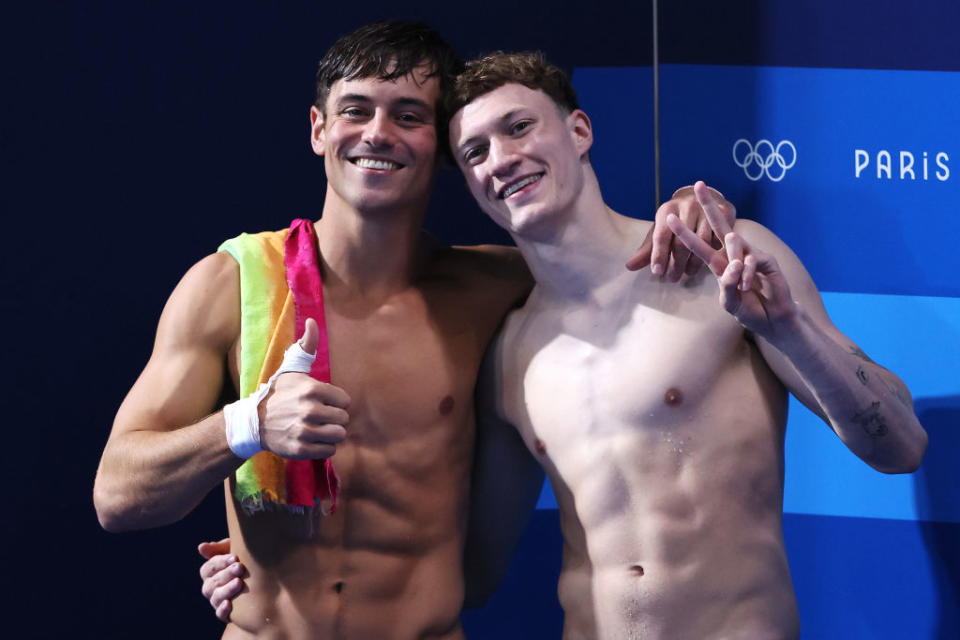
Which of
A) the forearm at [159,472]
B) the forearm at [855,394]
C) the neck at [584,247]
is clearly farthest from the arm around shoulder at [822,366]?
the forearm at [159,472]

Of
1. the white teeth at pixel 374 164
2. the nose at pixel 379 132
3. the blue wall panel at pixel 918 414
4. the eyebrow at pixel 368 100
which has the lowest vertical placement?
the blue wall panel at pixel 918 414

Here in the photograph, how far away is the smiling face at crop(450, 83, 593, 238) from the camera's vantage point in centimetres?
208

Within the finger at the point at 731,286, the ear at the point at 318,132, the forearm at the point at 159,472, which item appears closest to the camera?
the finger at the point at 731,286

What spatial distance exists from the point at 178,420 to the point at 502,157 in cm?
71

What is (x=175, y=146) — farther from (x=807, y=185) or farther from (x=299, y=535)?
(x=807, y=185)

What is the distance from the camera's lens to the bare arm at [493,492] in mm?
2273

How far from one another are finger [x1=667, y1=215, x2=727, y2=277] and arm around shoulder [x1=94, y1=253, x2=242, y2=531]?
76 centimetres

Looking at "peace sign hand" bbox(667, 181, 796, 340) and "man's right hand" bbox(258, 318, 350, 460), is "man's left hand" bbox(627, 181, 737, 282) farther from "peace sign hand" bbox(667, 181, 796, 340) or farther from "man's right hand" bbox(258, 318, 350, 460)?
"man's right hand" bbox(258, 318, 350, 460)

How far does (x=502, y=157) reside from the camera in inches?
81.7

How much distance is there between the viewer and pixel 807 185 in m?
2.39

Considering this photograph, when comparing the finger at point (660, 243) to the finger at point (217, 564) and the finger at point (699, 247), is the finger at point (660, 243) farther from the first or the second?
the finger at point (217, 564)

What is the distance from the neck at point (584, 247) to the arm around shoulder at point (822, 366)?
0.72 feet

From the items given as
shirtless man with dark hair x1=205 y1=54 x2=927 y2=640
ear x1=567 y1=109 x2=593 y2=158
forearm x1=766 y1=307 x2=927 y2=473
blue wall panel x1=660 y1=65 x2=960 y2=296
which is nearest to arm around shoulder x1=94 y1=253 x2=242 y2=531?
shirtless man with dark hair x1=205 y1=54 x2=927 y2=640

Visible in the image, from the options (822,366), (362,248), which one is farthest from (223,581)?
(822,366)
